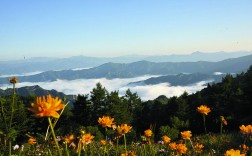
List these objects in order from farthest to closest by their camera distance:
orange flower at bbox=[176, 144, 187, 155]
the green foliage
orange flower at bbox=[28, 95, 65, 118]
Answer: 1. the green foliage
2. orange flower at bbox=[176, 144, 187, 155]
3. orange flower at bbox=[28, 95, 65, 118]

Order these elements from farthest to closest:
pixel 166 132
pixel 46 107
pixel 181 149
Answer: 1. pixel 166 132
2. pixel 181 149
3. pixel 46 107

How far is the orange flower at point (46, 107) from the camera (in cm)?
191

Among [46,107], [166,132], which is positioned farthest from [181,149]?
[166,132]

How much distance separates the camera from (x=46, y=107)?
1.97 meters

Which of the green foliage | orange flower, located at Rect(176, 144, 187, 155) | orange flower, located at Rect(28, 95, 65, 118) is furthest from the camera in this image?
the green foliage

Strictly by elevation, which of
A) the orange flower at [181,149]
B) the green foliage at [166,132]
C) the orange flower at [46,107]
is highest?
the orange flower at [46,107]

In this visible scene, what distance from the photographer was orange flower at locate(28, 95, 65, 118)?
6.28 feet

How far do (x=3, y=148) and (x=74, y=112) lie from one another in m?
58.4

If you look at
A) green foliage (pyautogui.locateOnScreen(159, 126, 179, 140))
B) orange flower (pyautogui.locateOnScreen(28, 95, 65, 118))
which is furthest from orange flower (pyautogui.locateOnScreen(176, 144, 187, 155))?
orange flower (pyautogui.locateOnScreen(28, 95, 65, 118))

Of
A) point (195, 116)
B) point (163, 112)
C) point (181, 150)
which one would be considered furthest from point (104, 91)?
point (181, 150)

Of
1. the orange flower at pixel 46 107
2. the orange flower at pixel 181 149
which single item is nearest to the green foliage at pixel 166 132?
the orange flower at pixel 181 149

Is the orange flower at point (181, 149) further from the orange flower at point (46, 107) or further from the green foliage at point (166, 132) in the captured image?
the orange flower at point (46, 107)

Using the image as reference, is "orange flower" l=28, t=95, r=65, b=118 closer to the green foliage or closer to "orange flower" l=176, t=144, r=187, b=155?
"orange flower" l=176, t=144, r=187, b=155

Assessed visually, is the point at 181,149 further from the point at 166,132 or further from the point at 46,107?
the point at 166,132
